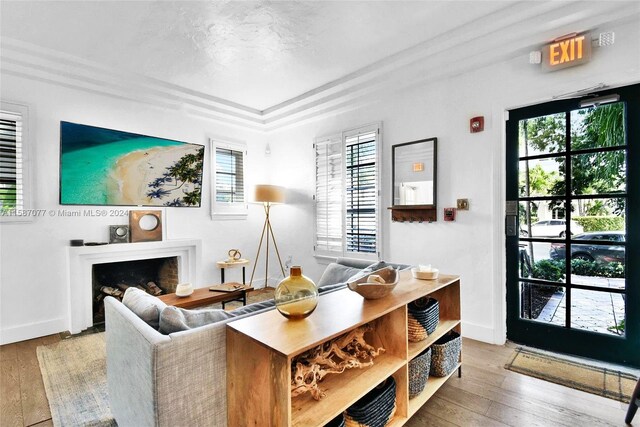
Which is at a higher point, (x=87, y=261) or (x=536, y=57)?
(x=536, y=57)

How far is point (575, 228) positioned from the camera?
253 cm

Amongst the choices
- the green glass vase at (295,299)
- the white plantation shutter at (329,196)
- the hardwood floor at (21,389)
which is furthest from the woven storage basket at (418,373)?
the white plantation shutter at (329,196)

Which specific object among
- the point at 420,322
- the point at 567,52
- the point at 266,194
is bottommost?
the point at 420,322

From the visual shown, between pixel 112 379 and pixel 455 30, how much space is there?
3535mm

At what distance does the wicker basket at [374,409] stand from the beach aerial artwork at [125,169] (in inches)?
137

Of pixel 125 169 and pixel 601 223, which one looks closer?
pixel 601 223

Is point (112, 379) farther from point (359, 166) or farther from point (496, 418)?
point (359, 166)

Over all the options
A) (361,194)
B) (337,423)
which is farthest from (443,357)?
(361,194)

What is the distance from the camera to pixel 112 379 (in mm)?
1672

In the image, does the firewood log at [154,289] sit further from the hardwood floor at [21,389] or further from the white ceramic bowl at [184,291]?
the white ceramic bowl at [184,291]

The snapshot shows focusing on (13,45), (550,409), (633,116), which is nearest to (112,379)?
(550,409)

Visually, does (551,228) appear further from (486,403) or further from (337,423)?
(337,423)

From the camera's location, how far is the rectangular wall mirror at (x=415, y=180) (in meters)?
3.19

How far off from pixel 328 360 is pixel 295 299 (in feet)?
1.19
